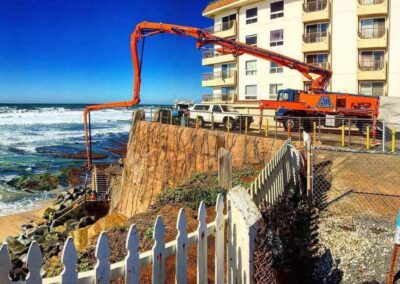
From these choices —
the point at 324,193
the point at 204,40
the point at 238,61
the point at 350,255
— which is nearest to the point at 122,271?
the point at 350,255

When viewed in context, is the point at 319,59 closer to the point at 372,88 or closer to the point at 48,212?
the point at 372,88

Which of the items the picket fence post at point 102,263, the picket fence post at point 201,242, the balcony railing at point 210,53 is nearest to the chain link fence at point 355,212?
the picket fence post at point 201,242

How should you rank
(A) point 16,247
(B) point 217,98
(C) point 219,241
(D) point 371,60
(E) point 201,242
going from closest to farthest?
1. (E) point 201,242
2. (C) point 219,241
3. (A) point 16,247
4. (D) point 371,60
5. (B) point 217,98

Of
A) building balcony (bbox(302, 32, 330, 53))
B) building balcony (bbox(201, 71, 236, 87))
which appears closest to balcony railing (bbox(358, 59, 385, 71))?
building balcony (bbox(302, 32, 330, 53))

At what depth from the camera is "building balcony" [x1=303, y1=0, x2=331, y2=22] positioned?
103 ft

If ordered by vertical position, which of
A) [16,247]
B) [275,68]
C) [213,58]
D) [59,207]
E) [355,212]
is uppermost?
[213,58]

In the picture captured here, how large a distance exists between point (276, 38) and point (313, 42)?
13.2 ft

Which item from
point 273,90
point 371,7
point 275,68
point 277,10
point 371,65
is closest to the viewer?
point 371,7

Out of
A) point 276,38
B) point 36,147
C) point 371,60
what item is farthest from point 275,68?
point 36,147

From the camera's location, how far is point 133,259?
2.88m

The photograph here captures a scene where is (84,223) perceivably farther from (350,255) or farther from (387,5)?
(387,5)

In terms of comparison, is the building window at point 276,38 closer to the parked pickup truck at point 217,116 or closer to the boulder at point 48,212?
the parked pickup truck at point 217,116

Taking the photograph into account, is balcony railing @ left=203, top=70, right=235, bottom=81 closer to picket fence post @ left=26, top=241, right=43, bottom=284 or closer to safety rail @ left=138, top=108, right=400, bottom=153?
safety rail @ left=138, top=108, right=400, bottom=153

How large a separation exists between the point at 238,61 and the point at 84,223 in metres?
24.8
